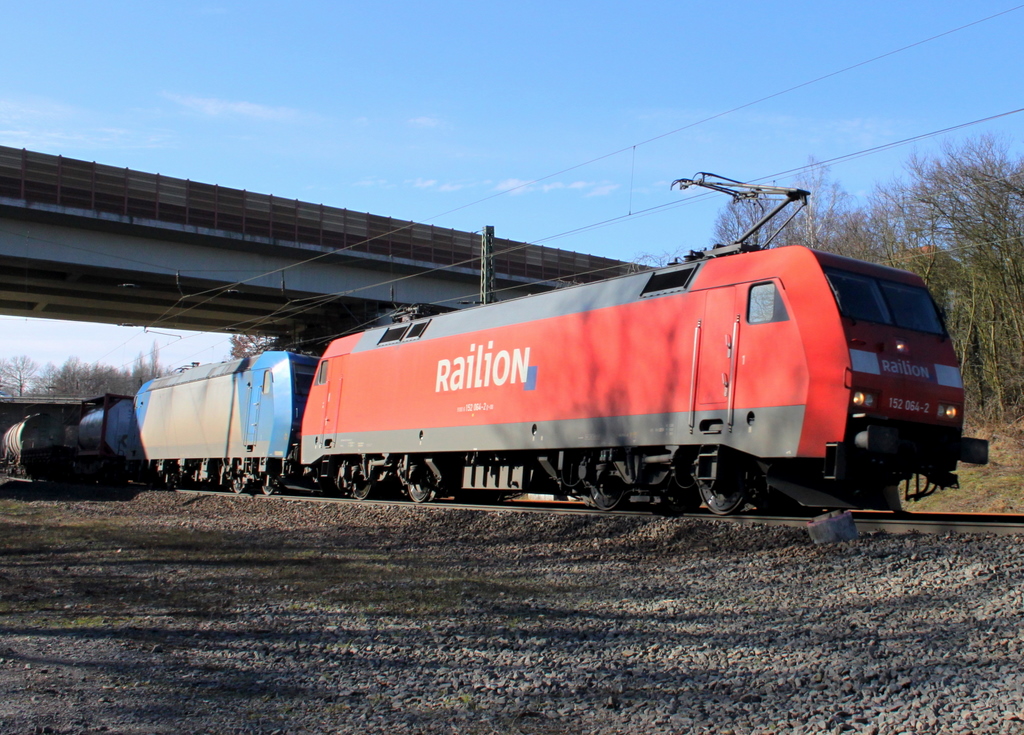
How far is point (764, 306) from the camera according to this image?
976 cm

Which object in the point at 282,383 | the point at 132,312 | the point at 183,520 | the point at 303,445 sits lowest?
the point at 183,520

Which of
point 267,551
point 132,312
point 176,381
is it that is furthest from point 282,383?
point 132,312

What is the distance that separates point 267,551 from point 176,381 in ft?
64.2

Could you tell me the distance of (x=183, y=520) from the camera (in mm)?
14805

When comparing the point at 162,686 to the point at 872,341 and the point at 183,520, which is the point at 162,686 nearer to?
the point at 872,341

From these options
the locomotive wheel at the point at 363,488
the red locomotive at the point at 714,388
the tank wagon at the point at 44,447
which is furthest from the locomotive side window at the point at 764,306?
the tank wagon at the point at 44,447

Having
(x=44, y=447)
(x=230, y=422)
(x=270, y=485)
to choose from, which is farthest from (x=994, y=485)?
(x=44, y=447)

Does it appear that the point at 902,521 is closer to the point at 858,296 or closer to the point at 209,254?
the point at 858,296

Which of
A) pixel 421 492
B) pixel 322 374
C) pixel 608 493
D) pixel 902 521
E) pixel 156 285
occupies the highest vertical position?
pixel 156 285

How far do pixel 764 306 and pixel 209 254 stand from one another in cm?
2615

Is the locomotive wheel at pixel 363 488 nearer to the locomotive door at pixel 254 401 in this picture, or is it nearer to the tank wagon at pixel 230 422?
the tank wagon at pixel 230 422

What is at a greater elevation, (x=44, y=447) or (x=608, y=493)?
(x=608, y=493)

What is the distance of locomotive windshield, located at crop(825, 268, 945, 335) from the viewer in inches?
373

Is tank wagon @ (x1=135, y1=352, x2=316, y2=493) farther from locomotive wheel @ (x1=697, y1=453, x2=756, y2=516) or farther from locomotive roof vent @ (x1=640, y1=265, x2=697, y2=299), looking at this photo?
locomotive wheel @ (x1=697, y1=453, x2=756, y2=516)
